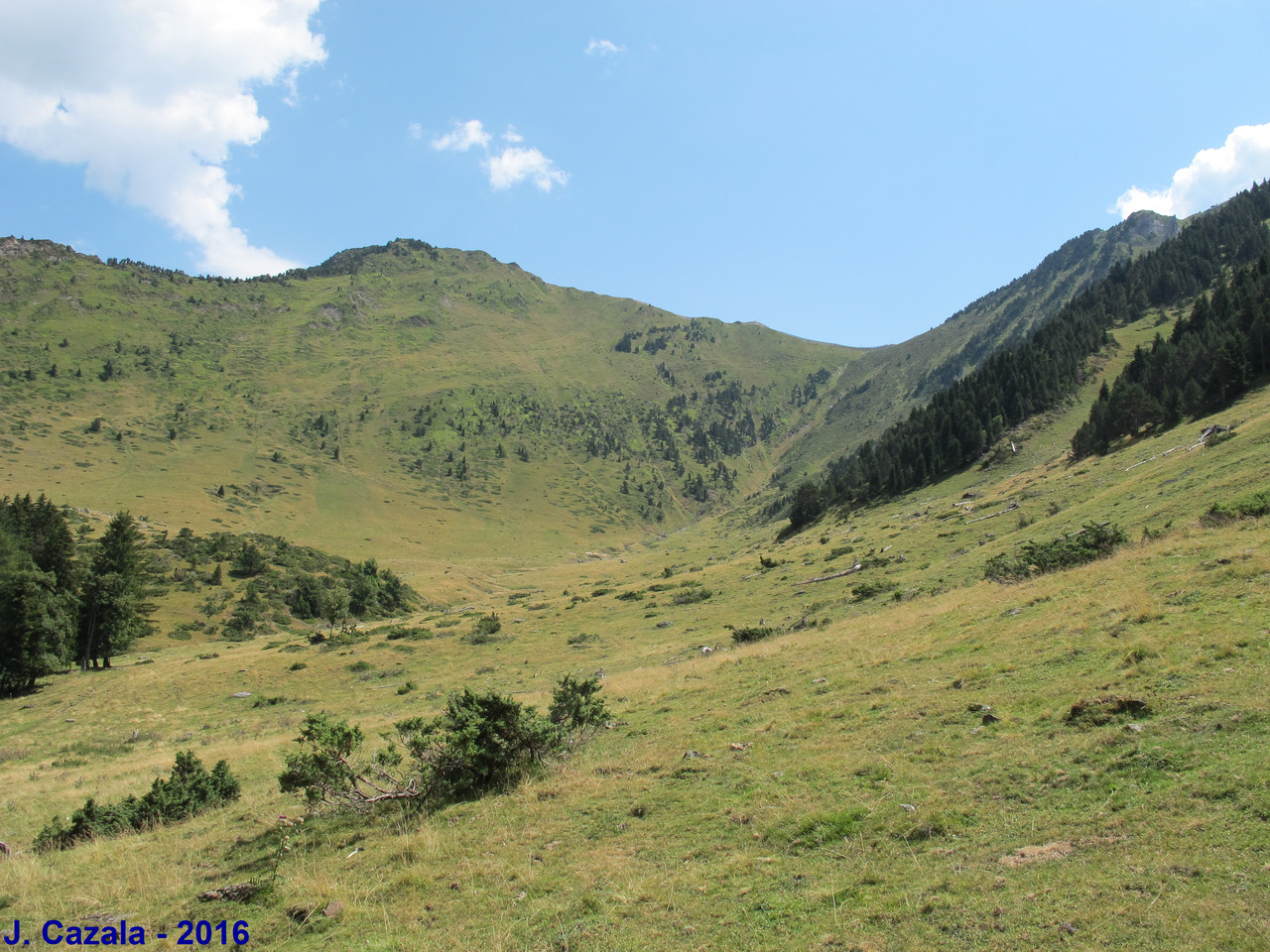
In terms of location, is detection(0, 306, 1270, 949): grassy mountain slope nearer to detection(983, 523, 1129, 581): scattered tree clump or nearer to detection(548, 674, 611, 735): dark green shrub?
detection(548, 674, 611, 735): dark green shrub

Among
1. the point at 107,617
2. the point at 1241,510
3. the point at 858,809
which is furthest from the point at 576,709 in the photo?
the point at 107,617

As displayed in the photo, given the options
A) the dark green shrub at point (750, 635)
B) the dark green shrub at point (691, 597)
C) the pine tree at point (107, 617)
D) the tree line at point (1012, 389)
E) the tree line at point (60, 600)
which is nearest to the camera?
the dark green shrub at point (750, 635)

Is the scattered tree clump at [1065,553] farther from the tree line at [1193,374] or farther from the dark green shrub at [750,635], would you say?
the tree line at [1193,374]

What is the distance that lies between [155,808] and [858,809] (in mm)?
16067

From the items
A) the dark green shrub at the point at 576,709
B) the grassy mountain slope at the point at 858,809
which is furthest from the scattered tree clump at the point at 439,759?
the dark green shrub at the point at 576,709

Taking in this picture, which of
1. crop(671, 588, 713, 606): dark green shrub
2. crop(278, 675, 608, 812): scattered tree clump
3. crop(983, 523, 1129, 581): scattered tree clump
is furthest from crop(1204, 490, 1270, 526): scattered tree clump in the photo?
crop(671, 588, 713, 606): dark green shrub

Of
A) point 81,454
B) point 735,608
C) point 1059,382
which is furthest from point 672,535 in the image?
point 81,454

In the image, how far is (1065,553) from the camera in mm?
22078

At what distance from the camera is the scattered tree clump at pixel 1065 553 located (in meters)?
21.5

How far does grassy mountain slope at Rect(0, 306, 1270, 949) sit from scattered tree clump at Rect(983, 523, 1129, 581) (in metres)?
1.14

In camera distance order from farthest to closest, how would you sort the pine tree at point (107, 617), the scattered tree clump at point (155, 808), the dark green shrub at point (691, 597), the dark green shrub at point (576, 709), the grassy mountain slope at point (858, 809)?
the dark green shrub at point (691, 597)
the pine tree at point (107, 617)
the dark green shrub at point (576, 709)
the scattered tree clump at point (155, 808)
the grassy mountain slope at point (858, 809)

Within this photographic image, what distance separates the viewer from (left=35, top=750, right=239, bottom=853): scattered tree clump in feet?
41.5

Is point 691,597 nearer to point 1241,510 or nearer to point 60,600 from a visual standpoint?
point 1241,510

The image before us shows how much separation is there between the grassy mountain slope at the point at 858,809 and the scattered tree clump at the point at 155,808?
78cm
